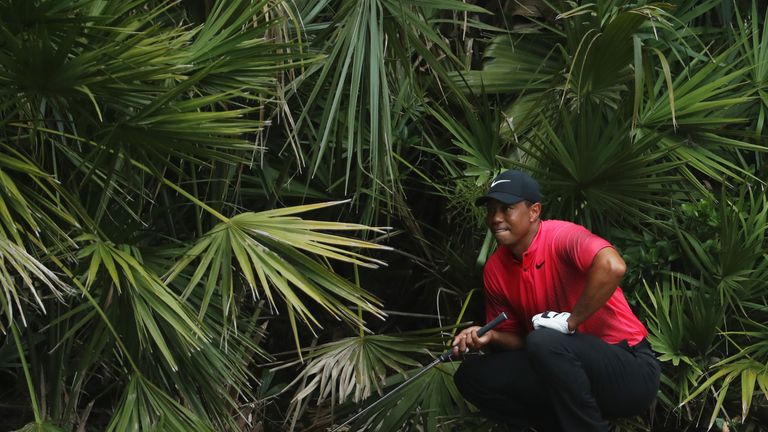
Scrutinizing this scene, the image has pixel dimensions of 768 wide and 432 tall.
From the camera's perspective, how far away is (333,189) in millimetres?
6051

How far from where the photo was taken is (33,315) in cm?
557

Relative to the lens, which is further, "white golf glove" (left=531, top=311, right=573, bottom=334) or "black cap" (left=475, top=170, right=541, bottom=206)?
"black cap" (left=475, top=170, right=541, bottom=206)

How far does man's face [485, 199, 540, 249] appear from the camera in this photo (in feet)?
15.8

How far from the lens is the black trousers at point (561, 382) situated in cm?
457

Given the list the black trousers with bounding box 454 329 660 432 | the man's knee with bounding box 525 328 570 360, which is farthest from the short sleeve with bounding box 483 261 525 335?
the man's knee with bounding box 525 328 570 360

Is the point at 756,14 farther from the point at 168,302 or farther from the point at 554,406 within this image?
the point at 168,302

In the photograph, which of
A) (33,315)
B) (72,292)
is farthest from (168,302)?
(33,315)

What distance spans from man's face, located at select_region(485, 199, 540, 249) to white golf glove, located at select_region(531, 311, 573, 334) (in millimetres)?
303

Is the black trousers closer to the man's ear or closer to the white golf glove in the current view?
the white golf glove

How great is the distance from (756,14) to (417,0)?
5.98 ft

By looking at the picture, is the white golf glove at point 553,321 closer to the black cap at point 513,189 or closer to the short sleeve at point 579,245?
A: the short sleeve at point 579,245

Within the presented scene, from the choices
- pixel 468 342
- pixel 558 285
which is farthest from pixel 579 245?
pixel 468 342

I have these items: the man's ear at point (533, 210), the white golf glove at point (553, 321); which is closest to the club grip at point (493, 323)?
the white golf glove at point (553, 321)

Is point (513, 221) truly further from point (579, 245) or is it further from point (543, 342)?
point (543, 342)
